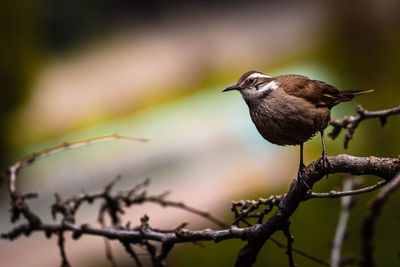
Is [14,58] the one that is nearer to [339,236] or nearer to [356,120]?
[356,120]

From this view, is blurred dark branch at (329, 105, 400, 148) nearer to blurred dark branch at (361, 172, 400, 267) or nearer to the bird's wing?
the bird's wing

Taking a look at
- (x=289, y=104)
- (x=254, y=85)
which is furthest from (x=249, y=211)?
(x=254, y=85)

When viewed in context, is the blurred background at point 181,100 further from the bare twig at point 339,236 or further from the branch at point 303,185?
A: the branch at point 303,185

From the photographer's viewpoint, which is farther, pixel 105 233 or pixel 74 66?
pixel 74 66

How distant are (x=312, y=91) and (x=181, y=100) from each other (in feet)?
24.4

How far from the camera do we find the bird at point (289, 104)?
253 centimetres

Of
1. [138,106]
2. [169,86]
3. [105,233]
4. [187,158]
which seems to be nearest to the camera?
[105,233]

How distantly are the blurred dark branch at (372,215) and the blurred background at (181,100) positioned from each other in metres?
1.74

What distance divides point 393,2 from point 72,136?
638 centimetres

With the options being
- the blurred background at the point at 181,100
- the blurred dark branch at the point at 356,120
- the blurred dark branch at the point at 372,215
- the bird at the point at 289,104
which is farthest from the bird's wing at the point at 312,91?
the blurred dark branch at the point at 372,215

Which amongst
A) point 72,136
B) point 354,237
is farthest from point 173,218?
point 72,136

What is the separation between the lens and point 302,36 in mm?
11477

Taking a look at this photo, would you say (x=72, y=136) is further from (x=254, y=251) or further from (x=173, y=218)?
(x=254, y=251)

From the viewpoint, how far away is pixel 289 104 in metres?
2.65
